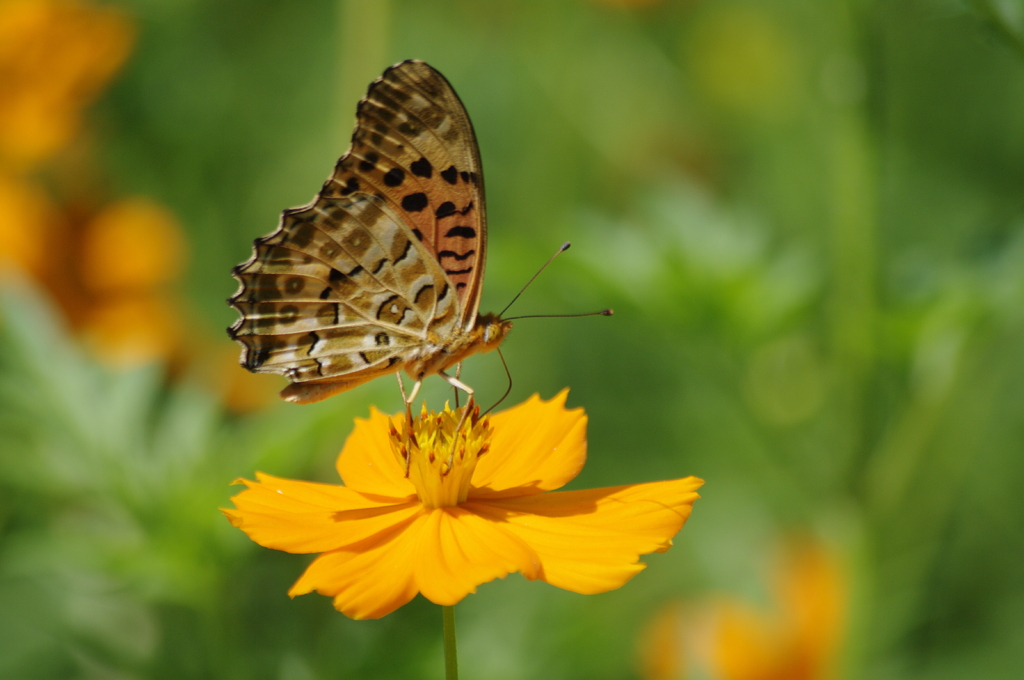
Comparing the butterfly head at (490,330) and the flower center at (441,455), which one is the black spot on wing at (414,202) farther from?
the flower center at (441,455)

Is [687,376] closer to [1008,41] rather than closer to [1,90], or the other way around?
[1008,41]

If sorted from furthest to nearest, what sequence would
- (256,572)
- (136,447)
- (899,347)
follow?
(256,572), (899,347), (136,447)

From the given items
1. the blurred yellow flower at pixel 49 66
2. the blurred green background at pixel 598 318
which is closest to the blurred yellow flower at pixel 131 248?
the blurred green background at pixel 598 318

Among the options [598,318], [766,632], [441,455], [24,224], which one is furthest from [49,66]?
[766,632]

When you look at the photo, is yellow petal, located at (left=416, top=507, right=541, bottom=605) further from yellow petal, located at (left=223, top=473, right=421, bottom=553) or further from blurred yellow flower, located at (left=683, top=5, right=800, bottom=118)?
blurred yellow flower, located at (left=683, top=5, right=800, bottom=118)

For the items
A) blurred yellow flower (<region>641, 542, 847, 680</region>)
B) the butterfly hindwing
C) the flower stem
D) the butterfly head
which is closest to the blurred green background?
blurred yellow flower (<region>641, 542, 847, 680</region>)

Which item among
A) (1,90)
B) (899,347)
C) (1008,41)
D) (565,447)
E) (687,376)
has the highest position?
(1008,41)

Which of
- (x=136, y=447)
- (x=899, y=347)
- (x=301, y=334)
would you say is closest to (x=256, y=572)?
(x=136, y=447)
